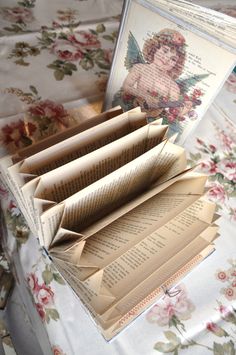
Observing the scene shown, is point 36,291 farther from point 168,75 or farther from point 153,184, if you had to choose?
point 168,75

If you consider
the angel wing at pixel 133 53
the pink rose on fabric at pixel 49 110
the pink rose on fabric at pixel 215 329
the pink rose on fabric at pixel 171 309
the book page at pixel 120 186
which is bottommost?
the pink rose on fabric at pixel 215 329

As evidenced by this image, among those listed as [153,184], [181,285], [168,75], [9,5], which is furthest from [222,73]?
[9,5]

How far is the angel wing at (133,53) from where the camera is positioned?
0.49 meters

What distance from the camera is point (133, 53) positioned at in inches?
19.8

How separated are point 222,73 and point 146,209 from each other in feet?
0.70

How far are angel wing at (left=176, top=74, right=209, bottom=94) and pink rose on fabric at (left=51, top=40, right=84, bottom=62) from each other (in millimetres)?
299

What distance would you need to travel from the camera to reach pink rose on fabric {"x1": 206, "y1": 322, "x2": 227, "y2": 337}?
44cm

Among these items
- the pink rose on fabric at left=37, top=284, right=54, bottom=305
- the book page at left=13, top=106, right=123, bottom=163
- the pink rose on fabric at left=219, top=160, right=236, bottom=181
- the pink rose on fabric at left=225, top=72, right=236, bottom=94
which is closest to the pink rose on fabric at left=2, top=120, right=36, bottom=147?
the book page at left=13, top=106, right=123, bottom=163

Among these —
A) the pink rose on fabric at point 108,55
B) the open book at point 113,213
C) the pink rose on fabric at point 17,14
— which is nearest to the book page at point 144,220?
the open book at point 113,213

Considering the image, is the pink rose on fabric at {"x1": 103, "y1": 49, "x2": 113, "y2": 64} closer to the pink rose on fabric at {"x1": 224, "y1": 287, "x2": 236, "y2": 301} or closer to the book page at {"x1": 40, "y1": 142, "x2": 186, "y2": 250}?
the book page at {"x1": 40, "y1": 142, "x2": 186, "y2": 250}

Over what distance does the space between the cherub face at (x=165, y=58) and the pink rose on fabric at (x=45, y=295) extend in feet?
1.19

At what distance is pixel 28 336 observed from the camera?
61cm

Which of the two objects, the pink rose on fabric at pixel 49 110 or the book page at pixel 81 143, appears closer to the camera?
the book page at pixel 81 143

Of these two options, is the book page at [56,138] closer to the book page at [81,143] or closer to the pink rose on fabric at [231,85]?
the book page at [81,143]
